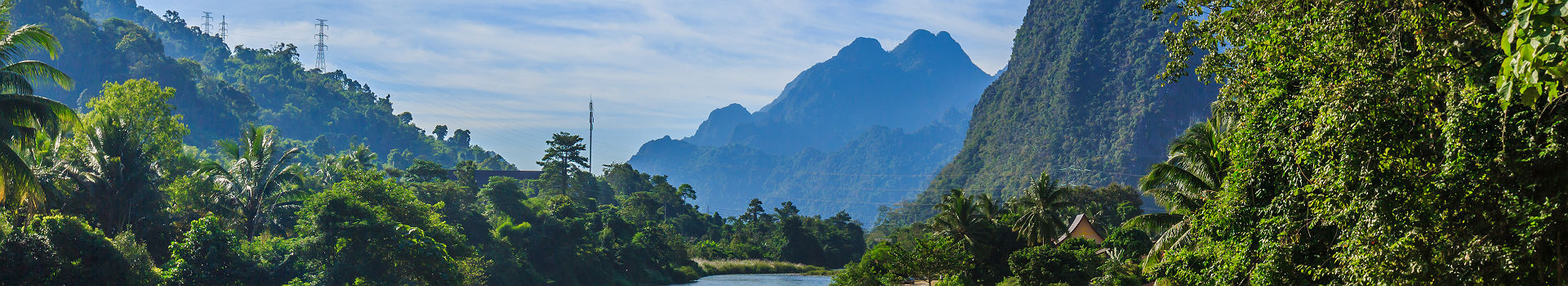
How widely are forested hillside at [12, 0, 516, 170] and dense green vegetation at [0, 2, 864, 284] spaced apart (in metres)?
40.5

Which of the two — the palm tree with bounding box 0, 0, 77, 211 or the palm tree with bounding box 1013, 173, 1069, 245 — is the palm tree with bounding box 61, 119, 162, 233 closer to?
the palm tree with bounding box 0, 0, 77, 211

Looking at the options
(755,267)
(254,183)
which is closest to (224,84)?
(755,267)

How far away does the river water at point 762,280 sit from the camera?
61.3 metres

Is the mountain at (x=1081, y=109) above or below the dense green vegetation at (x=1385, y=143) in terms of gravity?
above

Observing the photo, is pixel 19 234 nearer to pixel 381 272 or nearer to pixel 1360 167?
pixel 381 272

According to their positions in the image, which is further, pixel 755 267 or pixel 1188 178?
pixel 755 267

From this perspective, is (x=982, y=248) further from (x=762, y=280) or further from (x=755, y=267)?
(x=755, y=267)

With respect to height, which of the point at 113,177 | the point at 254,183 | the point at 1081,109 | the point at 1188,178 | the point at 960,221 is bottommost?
the point at 1188,178

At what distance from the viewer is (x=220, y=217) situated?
33562 millimetres

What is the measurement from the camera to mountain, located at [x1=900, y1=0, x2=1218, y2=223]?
401ft

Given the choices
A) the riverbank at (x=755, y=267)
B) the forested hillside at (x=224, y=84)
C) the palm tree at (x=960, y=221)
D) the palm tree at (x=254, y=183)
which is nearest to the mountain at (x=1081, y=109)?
the riverbank at (x=755, y=267)

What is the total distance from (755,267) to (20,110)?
198ft

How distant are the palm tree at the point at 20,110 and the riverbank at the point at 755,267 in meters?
55.3

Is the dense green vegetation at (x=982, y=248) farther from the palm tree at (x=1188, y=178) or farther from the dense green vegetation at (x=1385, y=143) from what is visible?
the dense green vegetation at (x=1385, y=143)
